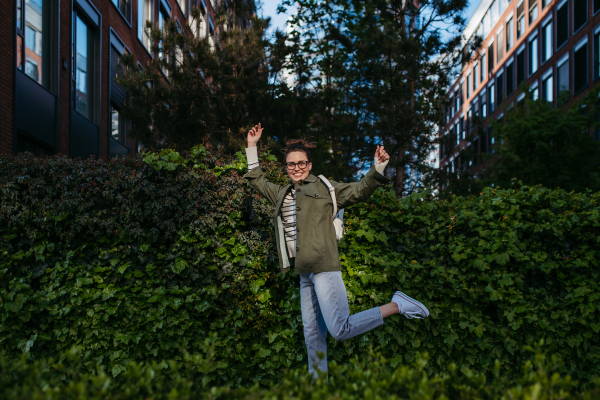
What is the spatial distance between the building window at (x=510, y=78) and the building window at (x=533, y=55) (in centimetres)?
304

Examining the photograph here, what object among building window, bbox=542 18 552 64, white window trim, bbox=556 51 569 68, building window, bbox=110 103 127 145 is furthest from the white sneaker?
building window, bbox=542 18 552 64

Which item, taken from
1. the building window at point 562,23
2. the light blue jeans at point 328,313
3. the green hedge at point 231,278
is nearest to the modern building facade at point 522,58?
the building window at point 562,23

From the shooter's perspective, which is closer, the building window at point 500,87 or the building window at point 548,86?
the building window at point 548,86

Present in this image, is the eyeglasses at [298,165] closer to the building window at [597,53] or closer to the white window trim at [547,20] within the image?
the building window at [597,53]

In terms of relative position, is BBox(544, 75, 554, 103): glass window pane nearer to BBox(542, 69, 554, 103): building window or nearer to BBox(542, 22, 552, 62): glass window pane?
BBox(542, 69, 554, 103): building window

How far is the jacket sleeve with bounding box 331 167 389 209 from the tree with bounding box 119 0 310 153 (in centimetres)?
775

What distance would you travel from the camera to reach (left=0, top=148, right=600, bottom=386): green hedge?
4.37m

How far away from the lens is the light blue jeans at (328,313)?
3.66 m

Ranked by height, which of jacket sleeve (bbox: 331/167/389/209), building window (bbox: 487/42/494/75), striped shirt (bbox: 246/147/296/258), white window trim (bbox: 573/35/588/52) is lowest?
striped shirt (bbox: 246/147/296/258)

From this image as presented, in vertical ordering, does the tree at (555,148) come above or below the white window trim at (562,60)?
below

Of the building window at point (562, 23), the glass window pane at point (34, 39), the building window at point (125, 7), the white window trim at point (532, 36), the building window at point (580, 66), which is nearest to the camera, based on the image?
the glass window pane at point (34, 39)

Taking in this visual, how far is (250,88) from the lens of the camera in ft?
39.3

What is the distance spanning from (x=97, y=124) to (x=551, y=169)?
53.5 feet

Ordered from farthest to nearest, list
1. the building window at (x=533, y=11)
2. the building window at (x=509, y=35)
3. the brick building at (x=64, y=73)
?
the building window at (x=509, y=35)
the building window at (x=533, y=11)
the brick building at (x=64, y=73)
